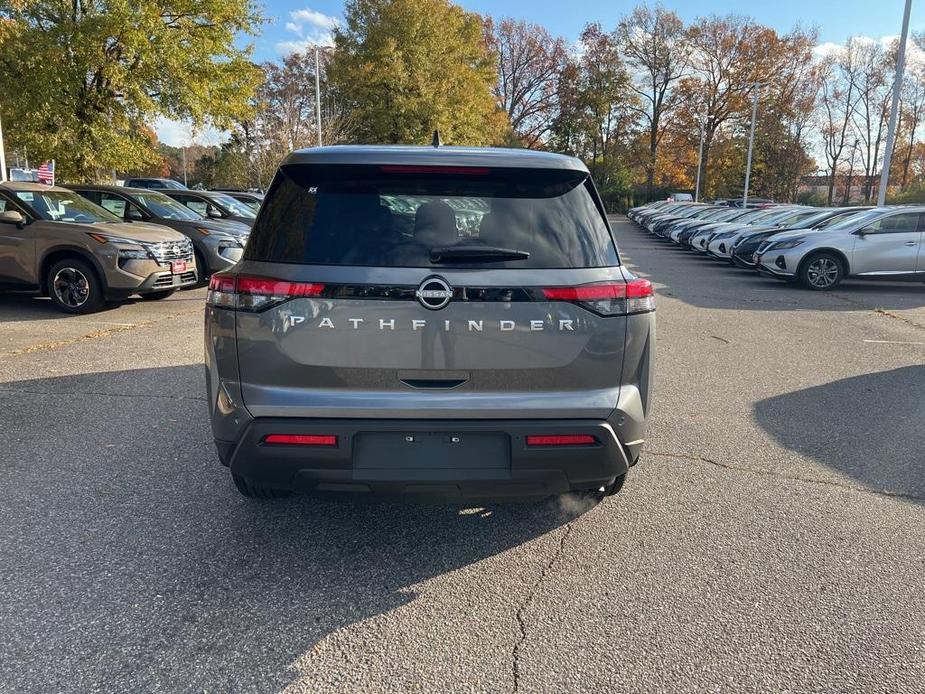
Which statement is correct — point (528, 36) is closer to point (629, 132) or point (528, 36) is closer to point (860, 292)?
point (629, 132)

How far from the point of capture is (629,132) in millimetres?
63406

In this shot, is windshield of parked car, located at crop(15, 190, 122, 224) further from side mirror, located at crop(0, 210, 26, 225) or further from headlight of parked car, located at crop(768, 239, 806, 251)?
headlight of parked car, located at crop(768, 239, 806, 251)

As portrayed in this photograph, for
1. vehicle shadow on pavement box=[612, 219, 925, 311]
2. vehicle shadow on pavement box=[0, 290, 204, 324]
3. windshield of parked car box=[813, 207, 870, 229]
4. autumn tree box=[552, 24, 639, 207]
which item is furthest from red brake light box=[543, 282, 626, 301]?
autumn tree box=[552, 24, 639, 207]

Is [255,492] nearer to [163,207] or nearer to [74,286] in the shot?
[74,286]

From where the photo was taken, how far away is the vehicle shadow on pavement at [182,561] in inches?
95.7

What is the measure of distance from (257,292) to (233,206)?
44.5ft

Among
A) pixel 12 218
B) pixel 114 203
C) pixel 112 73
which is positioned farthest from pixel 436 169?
pixel 112 73

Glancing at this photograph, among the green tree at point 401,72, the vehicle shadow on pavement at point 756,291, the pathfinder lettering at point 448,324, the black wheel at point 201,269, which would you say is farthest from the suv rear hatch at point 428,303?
the green tree at point 401,72

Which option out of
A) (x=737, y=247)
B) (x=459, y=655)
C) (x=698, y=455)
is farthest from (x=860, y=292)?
(x=459, y=655)

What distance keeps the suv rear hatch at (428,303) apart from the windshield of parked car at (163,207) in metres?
9.97

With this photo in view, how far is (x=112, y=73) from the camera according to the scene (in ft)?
52.2

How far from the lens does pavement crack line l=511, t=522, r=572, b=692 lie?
7.98ft

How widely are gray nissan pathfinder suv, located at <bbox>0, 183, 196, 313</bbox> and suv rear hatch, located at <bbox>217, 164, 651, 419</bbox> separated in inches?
276

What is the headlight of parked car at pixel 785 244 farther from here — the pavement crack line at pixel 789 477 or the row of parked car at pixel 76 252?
the row of parked car at pixel 76 252
